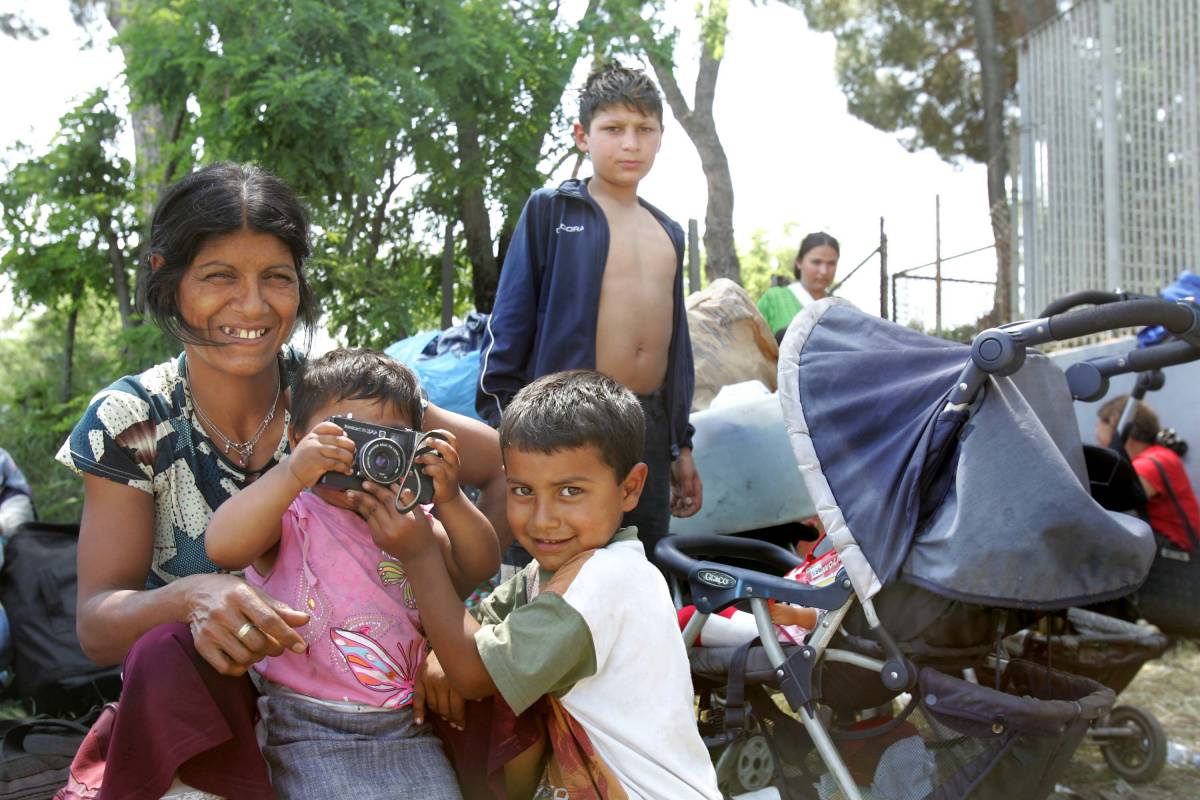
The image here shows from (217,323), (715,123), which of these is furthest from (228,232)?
(715,123)

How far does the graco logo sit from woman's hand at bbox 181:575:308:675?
3.72 ft

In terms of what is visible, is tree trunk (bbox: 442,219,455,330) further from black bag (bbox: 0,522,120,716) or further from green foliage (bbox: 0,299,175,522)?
black bag (bbox: 0,522,120,716)

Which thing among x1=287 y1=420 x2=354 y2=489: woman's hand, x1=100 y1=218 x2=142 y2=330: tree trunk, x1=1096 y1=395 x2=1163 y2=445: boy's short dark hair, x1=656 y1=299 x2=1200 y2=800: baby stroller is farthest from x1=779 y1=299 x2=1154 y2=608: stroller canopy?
x1=100 y1=218 x2=142 y2=330: tree trunk

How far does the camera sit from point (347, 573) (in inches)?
77.3

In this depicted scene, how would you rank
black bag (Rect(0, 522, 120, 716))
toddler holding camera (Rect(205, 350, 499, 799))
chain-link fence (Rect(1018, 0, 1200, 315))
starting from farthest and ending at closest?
1. chain-link fence (Rect(1018, 0, 1200, 315))
2. black bag (Rect(0, 522, 120, 716))
3. toddler holding camera (Rect(205, 350, 499, 799))

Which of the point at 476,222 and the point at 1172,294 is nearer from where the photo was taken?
the point at 1172,294

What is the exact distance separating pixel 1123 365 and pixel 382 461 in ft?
8.72

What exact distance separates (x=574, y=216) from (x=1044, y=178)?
8.06 meters

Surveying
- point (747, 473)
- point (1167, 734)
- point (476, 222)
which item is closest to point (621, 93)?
point (747, 473)

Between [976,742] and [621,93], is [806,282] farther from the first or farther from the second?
[976,742]

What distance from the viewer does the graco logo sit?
103 inches

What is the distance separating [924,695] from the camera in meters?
2.45

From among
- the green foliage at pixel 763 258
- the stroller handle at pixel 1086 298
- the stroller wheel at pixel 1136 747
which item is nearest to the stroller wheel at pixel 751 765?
the stroller wheel at pixel 1136 747

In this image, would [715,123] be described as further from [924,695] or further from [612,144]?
[924,695]
